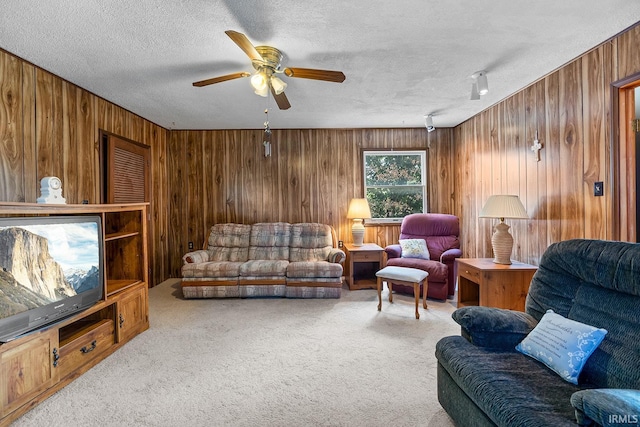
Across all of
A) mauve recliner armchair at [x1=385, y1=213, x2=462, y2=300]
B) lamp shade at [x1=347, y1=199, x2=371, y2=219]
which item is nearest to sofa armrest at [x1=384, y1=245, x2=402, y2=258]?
mauve recliner armchair at [x1=385, y1=213, x2=462, y2=300]

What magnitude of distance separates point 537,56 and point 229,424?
3.59 meters

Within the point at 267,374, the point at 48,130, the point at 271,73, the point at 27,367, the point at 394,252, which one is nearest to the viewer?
the point at 27,367

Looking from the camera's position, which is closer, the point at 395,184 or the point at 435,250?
the point at 435,250

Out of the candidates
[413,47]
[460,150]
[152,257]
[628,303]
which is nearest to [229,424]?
[628,303]

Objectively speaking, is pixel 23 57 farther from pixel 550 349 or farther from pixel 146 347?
pixel 550 349

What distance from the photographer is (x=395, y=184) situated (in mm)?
5191

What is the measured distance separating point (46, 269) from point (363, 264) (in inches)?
151

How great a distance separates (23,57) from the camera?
8.31 feet

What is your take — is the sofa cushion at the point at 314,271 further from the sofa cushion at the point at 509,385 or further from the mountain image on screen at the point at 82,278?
the sofa cushion at the point at 509,385

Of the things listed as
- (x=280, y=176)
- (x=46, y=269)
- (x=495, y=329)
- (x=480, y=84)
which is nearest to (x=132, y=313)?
(x=46, y=269)

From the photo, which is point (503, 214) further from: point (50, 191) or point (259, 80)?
point (50, 191)

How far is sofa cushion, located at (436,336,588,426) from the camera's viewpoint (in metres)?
1.19

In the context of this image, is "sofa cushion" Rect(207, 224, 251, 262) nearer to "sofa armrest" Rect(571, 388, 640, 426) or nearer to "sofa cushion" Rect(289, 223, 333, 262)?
"sofa cushion" Rect(289, 223, 333, 262)

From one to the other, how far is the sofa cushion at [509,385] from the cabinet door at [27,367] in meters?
2.51
